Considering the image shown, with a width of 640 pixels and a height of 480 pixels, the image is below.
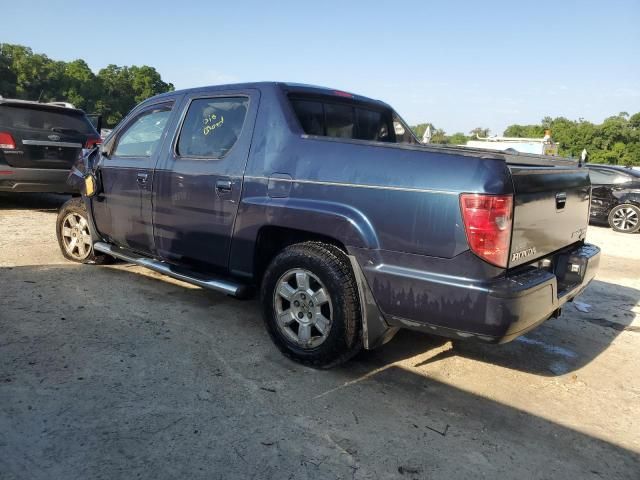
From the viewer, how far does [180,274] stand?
158 inches

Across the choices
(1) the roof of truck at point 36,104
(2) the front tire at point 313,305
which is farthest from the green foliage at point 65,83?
(2) the front tire at point 313,305

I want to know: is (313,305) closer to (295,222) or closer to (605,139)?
(295,222)

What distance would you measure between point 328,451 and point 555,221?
6.51 ft

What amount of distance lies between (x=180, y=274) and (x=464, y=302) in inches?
92.1

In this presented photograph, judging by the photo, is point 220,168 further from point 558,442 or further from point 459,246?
point 558,442

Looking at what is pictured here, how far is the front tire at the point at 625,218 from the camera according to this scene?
1081 centimetres

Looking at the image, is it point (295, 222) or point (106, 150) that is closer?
point (295, 222)

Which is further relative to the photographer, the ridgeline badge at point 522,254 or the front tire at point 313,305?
the front tire at point 313,305

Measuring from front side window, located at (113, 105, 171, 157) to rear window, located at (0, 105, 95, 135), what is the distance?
3.80 m

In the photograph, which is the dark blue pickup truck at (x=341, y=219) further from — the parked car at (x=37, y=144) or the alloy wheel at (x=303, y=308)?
the parked car at (x=37, y=144)

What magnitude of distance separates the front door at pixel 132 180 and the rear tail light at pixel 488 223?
2808mm

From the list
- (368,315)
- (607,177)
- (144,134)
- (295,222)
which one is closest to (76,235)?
(144,134)

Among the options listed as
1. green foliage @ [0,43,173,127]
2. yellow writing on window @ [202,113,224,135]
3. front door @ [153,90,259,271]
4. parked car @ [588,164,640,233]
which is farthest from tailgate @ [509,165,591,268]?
green foliage @ [0,43,173,127]

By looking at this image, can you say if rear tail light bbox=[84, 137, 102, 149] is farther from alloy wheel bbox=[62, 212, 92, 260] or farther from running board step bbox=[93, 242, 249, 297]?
running board step bbox=[93, 242, 249, 297]
